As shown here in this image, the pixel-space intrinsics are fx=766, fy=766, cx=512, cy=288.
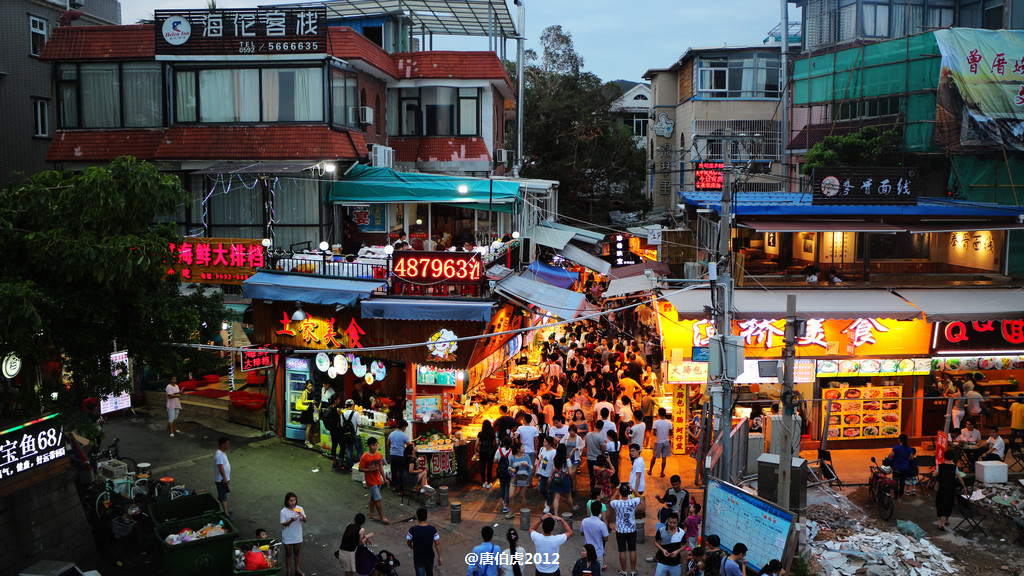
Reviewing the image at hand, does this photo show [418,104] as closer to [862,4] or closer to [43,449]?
[43,449]

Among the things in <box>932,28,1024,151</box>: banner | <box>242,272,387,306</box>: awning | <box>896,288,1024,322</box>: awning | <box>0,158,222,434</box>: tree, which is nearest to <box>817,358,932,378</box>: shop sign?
<box>896,288,1024,322</box>: awning

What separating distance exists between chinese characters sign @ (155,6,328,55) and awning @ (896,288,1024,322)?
57.0 ft

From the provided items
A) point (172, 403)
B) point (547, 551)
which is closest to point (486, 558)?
point (547, 551)

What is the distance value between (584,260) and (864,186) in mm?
9121

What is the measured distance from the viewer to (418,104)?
27500mm

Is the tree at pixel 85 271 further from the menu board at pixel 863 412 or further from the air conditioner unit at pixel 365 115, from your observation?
the menu board at pixel 863 412

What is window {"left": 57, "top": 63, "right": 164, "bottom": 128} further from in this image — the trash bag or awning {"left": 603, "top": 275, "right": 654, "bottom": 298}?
the trash bag

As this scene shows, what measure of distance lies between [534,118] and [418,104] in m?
15.4

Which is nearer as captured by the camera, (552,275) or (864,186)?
(864,186)

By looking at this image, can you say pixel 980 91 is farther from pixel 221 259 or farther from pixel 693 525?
pixel 221 259

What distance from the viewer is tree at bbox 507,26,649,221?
41.8m

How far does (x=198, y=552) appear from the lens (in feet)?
39.8

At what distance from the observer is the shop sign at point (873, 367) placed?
1914 centimetres

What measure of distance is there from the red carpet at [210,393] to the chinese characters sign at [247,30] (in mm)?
9748
